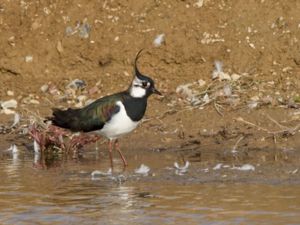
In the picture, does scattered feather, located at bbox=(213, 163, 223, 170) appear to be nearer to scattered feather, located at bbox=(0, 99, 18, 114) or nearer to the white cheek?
the white cheek

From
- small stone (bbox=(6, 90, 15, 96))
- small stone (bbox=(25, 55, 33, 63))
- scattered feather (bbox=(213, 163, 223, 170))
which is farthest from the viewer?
small stone (bbox=(25, 55, 33, 63))

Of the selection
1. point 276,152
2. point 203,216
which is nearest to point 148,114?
point 276,152

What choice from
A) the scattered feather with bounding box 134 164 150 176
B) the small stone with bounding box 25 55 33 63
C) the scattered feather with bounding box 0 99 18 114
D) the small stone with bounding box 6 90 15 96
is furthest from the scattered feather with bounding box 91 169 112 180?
the small stone with bounding box 25 55 33 63

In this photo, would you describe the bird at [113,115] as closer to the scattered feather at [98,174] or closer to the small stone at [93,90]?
the scattered feather at [98,174]

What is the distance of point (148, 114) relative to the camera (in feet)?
43.0

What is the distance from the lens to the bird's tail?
38.0 ft

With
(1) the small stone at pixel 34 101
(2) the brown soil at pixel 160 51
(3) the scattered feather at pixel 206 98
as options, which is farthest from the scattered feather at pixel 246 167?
(1) the small stone at pixel 34 101

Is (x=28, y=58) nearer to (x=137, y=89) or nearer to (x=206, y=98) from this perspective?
(x=206, y=98)

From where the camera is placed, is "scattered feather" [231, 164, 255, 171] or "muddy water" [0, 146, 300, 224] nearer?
"muddy water" [0, 146, 300, 224]

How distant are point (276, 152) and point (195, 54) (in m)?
2.72

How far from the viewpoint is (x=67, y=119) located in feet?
38.2

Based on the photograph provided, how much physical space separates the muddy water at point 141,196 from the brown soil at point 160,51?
65.2 inches

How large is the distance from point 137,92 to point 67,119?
2.69ft

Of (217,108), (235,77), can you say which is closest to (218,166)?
(217,108)
